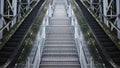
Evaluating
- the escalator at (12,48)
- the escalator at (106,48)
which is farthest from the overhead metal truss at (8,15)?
the escalator at (106,48)

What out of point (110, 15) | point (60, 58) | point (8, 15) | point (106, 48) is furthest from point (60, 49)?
point (110, 15)

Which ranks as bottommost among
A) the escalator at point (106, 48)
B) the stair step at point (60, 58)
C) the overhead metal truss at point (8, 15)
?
the stair step at point (60, 58)

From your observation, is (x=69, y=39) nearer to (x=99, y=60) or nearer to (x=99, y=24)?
(x=99, y=24)

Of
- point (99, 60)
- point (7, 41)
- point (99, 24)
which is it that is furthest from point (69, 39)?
point (99, 60)

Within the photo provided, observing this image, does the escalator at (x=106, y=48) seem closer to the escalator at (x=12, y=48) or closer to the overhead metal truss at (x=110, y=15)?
the overhead metal truss at (x=110, y=15)

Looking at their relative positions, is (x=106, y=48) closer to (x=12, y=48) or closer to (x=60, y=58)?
(x=60, y=58)

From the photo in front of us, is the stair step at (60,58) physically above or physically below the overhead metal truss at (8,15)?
below

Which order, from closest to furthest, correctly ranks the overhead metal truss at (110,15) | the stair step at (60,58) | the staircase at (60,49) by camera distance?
the staircase at (60,49), the stair step at (60,58), the overhead metal truss at (110,15)

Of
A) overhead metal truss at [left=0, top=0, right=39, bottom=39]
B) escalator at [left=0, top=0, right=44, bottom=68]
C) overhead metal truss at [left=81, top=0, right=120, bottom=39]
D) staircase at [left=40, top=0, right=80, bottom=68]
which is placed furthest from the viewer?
overhead metal truss at [left=81, top=0, right=120, bottom=39]

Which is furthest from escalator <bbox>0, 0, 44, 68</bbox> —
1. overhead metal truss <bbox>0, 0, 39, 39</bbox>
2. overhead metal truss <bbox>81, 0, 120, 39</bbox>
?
overhead metal truss <bbox>81, 0, 120, 39</bbox>

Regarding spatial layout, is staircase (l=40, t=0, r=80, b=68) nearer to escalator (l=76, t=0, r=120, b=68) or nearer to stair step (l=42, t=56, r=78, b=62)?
stair step (l=42, t=56, r=78, b=62)

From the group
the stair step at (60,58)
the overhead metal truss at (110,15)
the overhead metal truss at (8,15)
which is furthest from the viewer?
the overhead metal truss at (110,15)

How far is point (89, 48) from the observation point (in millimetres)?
8125

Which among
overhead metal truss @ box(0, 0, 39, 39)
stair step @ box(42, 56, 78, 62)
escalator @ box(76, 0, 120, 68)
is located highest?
overhead metal truss @ box(0, 0, 39, 39)
